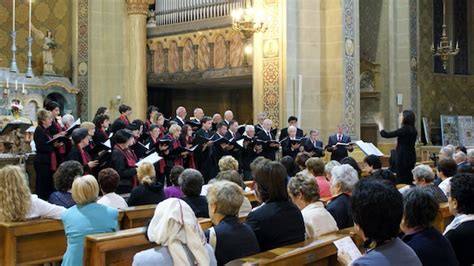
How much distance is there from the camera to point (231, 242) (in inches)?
145

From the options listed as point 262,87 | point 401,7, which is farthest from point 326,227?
point 401,7

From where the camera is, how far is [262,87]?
12359 millimetres

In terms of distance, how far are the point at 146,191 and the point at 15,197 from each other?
142 cm

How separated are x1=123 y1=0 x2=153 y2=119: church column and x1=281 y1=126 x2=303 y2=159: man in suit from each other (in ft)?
→ 15.7

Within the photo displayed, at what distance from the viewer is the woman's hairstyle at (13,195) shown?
174 inches

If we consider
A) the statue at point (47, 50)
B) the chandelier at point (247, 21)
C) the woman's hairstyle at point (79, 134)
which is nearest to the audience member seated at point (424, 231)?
the woman's hairstyle at point (79, 134)

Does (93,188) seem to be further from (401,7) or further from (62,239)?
(401,7)

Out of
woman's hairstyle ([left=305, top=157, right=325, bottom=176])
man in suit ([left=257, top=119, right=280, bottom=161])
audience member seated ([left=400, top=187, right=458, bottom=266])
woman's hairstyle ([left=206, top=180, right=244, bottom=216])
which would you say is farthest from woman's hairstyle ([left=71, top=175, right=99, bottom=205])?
man in suit ([left=257, top=119, right=280, bottom=161])

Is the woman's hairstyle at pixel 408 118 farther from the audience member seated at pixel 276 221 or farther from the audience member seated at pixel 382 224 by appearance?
the audience member seated at pixel 382 224

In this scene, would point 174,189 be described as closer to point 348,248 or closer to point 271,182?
point 271,182

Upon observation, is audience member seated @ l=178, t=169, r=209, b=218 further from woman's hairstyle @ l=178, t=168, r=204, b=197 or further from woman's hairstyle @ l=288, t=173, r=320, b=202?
woman's hairstyle @ l=288, t=173, r=320, b=202

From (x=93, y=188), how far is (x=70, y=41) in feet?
36.7

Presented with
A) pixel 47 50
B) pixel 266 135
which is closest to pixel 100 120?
pixel 266 135

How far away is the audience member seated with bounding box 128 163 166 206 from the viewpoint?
5625 mm
